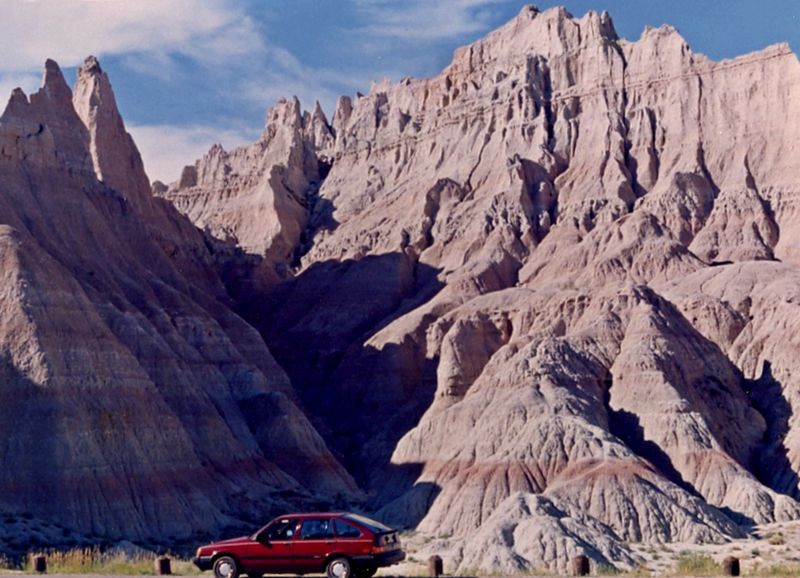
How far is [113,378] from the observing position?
92812 mm

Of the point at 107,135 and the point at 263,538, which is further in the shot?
the point at 107,135

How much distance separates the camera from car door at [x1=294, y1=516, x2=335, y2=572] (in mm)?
41812

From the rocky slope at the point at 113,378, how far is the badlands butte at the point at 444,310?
0.75 feet

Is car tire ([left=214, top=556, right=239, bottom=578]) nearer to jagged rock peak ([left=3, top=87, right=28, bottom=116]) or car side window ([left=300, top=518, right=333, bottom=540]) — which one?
car side window ([left=300, top=518, right=333, bottom=540])

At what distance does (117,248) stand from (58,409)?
3178cm

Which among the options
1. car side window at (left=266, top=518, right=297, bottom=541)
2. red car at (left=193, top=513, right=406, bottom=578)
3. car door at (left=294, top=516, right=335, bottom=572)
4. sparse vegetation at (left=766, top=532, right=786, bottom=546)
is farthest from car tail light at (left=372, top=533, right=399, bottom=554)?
sparse vegetation at (left=766, top=532, right=786, bottom=546)

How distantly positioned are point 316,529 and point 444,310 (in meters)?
91.7

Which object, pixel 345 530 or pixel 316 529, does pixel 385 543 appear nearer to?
pixel 345 530

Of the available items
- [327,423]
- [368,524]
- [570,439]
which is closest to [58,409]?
[570,439]

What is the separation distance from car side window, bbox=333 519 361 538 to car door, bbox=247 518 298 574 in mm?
1225

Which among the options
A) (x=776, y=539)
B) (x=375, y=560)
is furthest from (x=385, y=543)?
(x=776, y=539)

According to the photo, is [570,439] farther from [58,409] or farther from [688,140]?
[688,140]

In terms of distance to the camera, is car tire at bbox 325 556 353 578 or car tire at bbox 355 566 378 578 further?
car tire at bbox 355 566 378 578

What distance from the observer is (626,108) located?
515 ft
